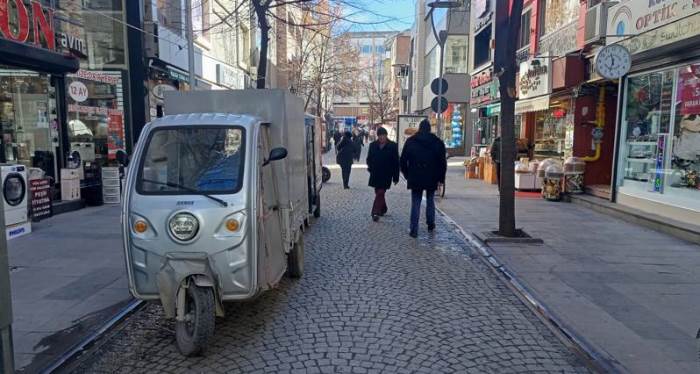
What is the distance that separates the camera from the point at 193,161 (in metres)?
4.37

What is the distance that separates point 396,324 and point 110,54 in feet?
42.9

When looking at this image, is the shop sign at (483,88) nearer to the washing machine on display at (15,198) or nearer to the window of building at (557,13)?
the window of building at (557,13)

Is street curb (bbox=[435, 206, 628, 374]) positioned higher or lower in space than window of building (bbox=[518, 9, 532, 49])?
lower

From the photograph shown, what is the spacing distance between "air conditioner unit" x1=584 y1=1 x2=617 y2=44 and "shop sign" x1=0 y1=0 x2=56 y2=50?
1140 cm

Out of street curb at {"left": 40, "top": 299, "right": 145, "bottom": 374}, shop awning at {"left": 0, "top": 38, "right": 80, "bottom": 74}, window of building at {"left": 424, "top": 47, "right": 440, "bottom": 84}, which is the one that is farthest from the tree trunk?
window of building at {"left": 424, "top": 47, "right": 440, "bottom": 84}

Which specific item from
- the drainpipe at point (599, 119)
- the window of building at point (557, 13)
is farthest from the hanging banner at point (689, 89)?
the window of building at point (557, 13)

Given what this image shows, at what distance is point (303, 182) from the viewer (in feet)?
22.3

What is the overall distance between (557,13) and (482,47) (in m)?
11.0

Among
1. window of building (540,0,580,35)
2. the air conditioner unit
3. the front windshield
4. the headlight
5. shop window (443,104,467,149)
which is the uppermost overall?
window of building (540,0,580,35)

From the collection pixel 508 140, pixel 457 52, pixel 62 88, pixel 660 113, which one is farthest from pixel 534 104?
pixel 457 52

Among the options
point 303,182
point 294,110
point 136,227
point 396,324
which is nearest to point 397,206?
point 303,182

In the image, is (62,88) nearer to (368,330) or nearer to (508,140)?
(508,140)

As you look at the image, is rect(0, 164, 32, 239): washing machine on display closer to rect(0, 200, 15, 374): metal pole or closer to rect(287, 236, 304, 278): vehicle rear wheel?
rect(287, 236, 304, 278): vehicle rear wheel

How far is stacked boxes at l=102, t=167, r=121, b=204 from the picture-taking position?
37.1 ft
